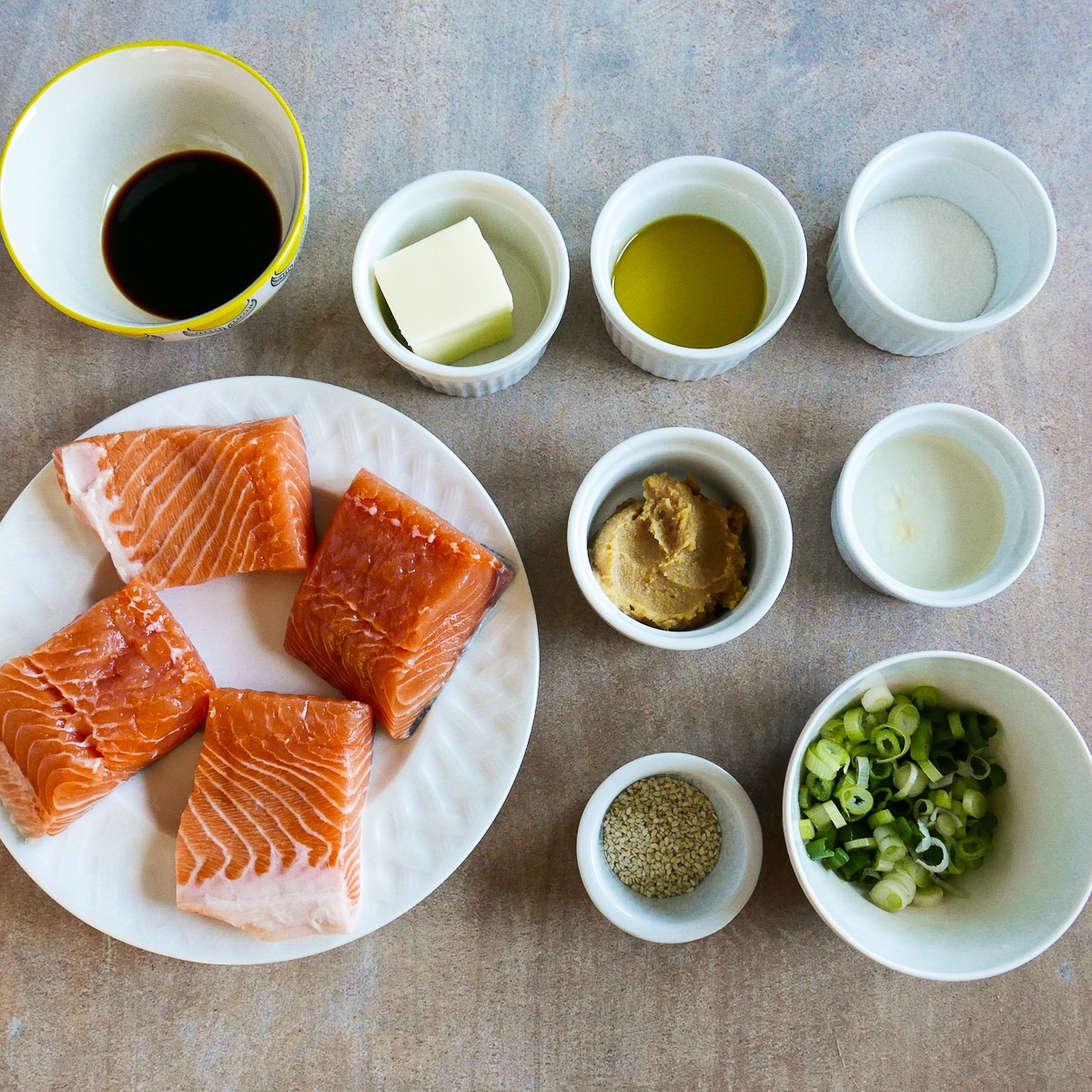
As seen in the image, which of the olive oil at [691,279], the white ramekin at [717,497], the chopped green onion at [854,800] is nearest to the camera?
the white ramekin at [717,497]

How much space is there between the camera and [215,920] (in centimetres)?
154

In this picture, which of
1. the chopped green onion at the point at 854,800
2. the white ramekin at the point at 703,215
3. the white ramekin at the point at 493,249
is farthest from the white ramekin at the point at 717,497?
the chopped green onion at the point at 854,800

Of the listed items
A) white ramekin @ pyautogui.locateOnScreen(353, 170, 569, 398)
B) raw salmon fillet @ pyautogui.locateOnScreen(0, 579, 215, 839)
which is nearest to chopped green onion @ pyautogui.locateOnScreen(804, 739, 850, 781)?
white ramekin @ pyautogui.locateOnScreen(353, 170, 569, 398)

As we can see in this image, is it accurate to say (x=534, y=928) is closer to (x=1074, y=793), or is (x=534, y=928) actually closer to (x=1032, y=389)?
(x=1074, y=793)

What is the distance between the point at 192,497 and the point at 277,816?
0.64m

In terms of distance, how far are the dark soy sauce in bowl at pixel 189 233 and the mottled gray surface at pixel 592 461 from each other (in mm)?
164

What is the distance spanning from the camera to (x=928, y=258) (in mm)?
1739

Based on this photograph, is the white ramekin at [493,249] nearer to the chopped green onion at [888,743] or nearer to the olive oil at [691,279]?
the olive oil at [691,279]

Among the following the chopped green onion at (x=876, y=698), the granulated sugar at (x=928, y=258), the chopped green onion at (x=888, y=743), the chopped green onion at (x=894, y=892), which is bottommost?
the chopped green onion at (x=894, y=892)

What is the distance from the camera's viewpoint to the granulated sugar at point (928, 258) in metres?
1.72

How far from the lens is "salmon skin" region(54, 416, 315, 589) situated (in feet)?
5.08

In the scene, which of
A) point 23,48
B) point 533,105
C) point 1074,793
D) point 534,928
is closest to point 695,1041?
point 534,928

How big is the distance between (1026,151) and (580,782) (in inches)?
68.9

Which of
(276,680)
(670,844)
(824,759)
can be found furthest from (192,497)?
(824,759)
